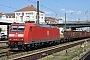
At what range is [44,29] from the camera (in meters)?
29.1

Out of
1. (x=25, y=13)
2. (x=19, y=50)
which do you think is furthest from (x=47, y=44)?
(x=25, y=13)

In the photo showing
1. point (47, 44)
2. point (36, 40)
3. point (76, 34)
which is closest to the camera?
point (36, 40)

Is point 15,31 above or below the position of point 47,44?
above

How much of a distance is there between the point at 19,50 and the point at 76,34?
1302 inches

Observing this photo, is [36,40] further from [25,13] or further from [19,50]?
[25,13]

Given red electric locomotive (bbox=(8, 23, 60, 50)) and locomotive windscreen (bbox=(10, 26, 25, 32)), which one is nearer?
red electric locomotive (bbox=(8, 23, 60, 50))

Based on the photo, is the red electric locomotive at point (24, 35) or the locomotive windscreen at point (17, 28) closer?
the red electric locomotive at point (24, 35)

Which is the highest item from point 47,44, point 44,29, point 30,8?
point 30,8

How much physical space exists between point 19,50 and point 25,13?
11654cm

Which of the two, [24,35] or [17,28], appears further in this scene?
[17,28]

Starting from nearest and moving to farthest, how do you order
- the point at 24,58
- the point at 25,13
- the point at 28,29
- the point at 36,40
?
the point at 24,58
the point at 28,29
the point at 36,40
the point at 25,13

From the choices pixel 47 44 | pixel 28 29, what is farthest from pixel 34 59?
pixel 47 44

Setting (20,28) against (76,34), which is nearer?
(20,28)

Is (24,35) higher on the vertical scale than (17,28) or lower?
lower
